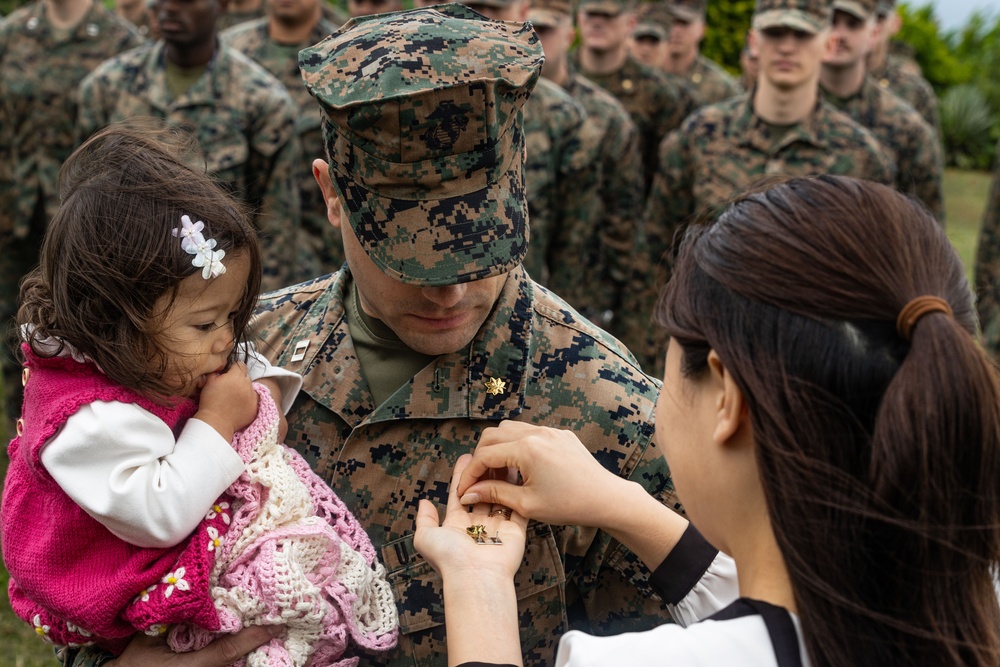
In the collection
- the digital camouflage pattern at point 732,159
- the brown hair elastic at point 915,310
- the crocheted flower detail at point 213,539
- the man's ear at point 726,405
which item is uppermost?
the brown hair elastic at point 915,310

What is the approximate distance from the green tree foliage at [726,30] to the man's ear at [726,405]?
51.0 feet

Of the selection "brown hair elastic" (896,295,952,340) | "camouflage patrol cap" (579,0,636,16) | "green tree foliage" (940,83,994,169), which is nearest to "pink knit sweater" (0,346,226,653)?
"brown hair elastic" (896,295,952,340)

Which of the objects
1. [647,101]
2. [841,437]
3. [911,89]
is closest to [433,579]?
[841,437]

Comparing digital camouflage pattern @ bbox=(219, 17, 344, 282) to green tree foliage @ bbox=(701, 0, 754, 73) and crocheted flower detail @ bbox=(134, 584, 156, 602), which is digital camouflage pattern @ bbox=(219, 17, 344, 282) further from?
green tree foliage @ bbox=(701, 0, 754, 73)

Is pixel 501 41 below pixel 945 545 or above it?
above

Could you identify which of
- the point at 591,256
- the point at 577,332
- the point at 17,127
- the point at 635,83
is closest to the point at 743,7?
the point at 635,83

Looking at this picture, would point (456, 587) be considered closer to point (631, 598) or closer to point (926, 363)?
point (631, 598)

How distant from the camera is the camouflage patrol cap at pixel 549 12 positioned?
819 centimetres

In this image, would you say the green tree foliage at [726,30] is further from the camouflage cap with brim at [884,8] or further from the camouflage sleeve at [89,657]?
the camouflage sleeve at [89,657]

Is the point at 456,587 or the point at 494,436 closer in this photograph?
the point at 456,587

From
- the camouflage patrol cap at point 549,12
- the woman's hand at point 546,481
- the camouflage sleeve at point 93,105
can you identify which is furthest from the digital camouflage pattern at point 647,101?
the woman's hand at point 546,481

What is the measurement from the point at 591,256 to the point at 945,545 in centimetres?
645

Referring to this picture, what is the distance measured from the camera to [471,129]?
2039 millimetres

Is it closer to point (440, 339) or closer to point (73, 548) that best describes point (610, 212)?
point (440, 339)
